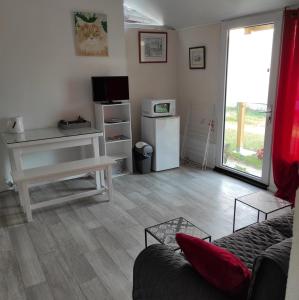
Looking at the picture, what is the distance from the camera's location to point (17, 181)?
290 centimetres

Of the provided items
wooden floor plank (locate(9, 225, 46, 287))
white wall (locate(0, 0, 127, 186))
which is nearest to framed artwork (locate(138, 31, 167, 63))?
white wall (locate(0, 0, 127, 186))

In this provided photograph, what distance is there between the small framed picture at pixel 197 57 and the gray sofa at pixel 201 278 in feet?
10.1

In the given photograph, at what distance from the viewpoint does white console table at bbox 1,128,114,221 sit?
3010mm

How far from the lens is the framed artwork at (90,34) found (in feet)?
12.8

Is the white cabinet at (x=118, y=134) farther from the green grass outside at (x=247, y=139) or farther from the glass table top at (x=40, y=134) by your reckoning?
the green grass outside at (x=247, y=139)

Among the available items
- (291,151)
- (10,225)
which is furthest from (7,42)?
(291,151)

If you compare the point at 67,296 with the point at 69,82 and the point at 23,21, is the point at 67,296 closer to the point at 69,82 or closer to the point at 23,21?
the point at 69,82

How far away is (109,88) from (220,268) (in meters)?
→ 3.28

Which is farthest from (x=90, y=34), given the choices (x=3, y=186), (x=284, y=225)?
(x=284, y=225)

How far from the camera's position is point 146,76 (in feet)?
15.6

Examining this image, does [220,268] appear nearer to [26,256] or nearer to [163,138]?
[26,256]

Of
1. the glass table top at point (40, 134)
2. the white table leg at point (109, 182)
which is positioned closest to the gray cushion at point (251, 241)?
the white table leg at point (109, 182)

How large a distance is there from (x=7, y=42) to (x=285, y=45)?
3171 mm

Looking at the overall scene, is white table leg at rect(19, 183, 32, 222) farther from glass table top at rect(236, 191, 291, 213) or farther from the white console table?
glass table top at rect(236, 191, 291, 213)
